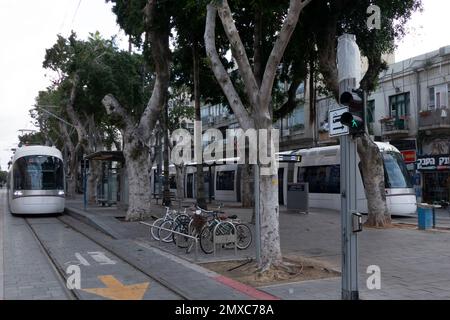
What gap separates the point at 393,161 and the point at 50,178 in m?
15.3

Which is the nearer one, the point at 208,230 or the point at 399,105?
the point at 208,230

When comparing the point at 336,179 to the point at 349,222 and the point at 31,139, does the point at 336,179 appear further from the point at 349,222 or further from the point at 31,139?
the point at 31,139

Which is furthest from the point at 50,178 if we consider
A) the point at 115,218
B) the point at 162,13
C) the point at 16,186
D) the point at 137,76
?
the point at 162,13

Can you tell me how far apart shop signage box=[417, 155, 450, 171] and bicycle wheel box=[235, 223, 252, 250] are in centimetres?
1987

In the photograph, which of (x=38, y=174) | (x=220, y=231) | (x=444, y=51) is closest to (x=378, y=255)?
(x=220, y=231)

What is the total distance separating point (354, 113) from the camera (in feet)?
23.9

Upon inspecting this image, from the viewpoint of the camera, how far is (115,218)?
65.9 feet

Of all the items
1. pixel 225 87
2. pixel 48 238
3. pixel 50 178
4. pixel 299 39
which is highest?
pixel 299 39

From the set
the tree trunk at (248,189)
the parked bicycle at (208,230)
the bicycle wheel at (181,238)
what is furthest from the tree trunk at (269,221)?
the tree trunk at (248,189)

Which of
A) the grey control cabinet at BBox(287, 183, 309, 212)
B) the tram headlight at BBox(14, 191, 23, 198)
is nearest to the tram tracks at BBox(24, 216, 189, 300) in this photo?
the tram headlight at BBox(14, 191, 23, 198)

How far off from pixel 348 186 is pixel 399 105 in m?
27.3

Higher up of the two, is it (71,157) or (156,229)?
(71,157)

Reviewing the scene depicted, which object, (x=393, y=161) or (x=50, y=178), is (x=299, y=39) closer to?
(x=393, y=161)

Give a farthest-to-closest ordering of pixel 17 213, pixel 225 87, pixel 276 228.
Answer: pixel 17 213, pixel 225 87, pixel 276 228
